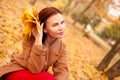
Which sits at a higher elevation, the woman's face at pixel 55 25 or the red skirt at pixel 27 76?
the woman's face at pixel 55 25

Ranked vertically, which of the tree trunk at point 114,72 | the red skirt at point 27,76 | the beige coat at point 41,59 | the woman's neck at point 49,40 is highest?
the woman's neck at point 49,40

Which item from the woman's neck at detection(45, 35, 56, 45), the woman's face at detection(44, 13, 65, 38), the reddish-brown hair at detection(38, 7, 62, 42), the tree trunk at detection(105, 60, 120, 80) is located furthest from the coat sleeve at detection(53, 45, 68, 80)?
the tree trunk at detection(105, 60, 120, 80)

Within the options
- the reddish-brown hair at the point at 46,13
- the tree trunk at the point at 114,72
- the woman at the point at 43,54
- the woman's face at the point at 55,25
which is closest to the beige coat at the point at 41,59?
the woman at the point at 43,54

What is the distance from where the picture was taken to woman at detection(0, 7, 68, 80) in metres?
2.71

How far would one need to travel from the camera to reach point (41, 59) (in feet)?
8.90

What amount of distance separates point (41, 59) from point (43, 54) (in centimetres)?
6

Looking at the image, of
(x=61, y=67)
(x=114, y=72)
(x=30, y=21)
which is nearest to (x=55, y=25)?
(x=30, y=21)

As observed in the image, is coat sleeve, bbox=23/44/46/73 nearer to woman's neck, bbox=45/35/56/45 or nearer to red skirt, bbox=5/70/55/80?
red skirt, bbox=5/70/55/80

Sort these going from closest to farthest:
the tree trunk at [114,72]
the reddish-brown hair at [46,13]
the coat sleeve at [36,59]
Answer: the coat sleeve at [36,59] → the reddish-brown hair at [46,13] → the tree trunk at [114,72]

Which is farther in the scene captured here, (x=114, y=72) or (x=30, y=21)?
(x=114, y=72)

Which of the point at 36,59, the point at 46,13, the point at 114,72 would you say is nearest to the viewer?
the point at 36,59

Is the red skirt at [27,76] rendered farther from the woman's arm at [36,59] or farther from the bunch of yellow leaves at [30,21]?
the bunch of yellow leaves at [30,21]

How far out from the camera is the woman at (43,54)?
2.71 m

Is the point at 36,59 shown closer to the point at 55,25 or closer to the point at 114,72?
the point at 55,25
